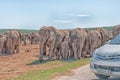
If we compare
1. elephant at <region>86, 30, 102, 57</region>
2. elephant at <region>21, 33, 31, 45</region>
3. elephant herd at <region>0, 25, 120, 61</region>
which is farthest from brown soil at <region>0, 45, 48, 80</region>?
elephant at <region>21, 33, 31, 45</region>

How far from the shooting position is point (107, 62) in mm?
14430

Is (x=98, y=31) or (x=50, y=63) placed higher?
(x=98, y=31)

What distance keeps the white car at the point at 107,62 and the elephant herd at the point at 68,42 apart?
39.1 ft

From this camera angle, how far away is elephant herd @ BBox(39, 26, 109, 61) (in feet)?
90.6

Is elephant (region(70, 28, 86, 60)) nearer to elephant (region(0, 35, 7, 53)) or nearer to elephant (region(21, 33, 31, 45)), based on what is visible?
elephant (region(0, 35, 7, 53))

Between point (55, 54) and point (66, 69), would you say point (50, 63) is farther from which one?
point (66, 69)

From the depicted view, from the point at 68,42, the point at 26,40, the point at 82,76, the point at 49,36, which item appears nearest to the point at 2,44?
the point at 49,36

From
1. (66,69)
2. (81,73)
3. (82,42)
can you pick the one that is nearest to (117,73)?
(81,73)

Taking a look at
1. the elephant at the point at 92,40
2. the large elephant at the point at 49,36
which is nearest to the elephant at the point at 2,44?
the large elephant at the point at 49,36

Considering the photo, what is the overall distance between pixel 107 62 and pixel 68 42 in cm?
1369

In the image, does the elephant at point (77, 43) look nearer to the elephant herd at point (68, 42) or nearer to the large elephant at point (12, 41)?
the elephant herd at point (68, 42)

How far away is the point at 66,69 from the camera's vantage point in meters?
19.1

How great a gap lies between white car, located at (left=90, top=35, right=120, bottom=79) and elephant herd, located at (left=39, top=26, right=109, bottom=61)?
11907mm

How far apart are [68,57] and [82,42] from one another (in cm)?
159
